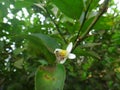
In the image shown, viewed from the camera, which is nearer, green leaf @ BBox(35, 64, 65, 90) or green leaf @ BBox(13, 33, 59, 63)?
green leaf @ BBox(35, 64, 65, 90)

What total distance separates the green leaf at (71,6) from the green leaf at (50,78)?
195 millimetres

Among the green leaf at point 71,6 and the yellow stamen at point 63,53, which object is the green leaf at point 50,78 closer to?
the yellow stamen at point 63,53

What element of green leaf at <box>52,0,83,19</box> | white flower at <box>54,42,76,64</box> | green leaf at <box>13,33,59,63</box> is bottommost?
white flower at <box>54,42,76,64</box>

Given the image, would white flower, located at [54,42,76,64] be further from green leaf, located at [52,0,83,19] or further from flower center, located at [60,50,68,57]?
green leaf, located at [52,0,83,19]

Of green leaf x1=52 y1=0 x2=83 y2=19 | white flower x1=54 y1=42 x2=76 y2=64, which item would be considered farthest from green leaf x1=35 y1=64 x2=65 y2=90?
green leaf x1=52 y1=0 x2=83 y2=19

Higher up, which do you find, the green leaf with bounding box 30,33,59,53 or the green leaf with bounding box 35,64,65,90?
the green leaf with bounding box 30,33,59,53

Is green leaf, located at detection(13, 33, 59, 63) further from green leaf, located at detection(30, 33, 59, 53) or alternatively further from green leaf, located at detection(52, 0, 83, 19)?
green leaf, located at detection(52, 0, 83, 19)

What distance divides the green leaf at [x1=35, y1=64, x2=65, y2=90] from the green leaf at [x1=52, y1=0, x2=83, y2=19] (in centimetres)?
20

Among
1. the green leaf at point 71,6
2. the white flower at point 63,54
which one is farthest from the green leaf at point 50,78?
the green leaf at point 71,6

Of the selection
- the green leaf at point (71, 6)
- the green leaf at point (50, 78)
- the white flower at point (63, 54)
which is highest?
the green leaf at point (71, 6)

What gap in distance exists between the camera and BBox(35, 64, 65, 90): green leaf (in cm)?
69

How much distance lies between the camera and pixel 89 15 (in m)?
0.90

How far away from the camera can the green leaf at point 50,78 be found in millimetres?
691

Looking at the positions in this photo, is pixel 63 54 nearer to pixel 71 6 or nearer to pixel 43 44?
pixel 43 44
